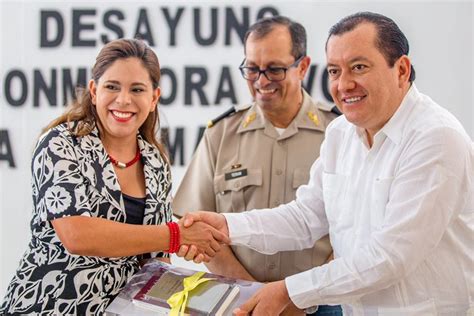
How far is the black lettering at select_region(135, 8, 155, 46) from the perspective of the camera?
308 cm

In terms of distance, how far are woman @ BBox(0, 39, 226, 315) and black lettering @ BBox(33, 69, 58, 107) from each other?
55.1 inches

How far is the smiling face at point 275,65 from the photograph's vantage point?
2164 millimetres

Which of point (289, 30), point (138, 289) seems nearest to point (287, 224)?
point (138, 289)

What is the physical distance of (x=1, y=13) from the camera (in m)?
3.11

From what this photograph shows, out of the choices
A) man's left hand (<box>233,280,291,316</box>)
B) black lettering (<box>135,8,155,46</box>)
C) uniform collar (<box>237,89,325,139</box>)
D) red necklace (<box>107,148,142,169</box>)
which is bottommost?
man's left hand (<box>233,280,291,316</box>)

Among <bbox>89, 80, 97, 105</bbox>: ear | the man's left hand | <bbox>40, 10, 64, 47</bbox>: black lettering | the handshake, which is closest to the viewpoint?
the man's left hand

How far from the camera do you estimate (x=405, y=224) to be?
1475 millimetres

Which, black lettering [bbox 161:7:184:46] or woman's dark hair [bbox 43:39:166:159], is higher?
black lettering [bbox 161:7:184:46]

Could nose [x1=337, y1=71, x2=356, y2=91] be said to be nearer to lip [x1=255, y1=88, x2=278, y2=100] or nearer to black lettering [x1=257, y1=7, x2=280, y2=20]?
lip [x1=255, y1=88, x2=278, y2=100]

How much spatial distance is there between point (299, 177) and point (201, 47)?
1231 mm

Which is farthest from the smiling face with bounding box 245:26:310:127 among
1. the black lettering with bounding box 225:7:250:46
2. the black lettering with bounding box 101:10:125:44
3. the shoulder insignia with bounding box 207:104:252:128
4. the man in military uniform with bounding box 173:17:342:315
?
the black lettering with bounding box 101:10:125:44

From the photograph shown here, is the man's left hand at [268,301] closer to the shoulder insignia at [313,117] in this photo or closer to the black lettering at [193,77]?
the shoulder insignia at [313,117]

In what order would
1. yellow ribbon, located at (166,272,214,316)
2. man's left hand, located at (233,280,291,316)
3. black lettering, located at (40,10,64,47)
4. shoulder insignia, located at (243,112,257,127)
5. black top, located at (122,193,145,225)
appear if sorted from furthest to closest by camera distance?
black lettering, located at (40,10,64,47)
shoulder insignia, located at (243,112,257,127)
black top, located at (122,193,145,225)
man's left hand, located at (233,280,291,316)
yellow ribbon, located at (166,272,214,316)

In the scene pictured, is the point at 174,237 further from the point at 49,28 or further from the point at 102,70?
the point at 49,28
